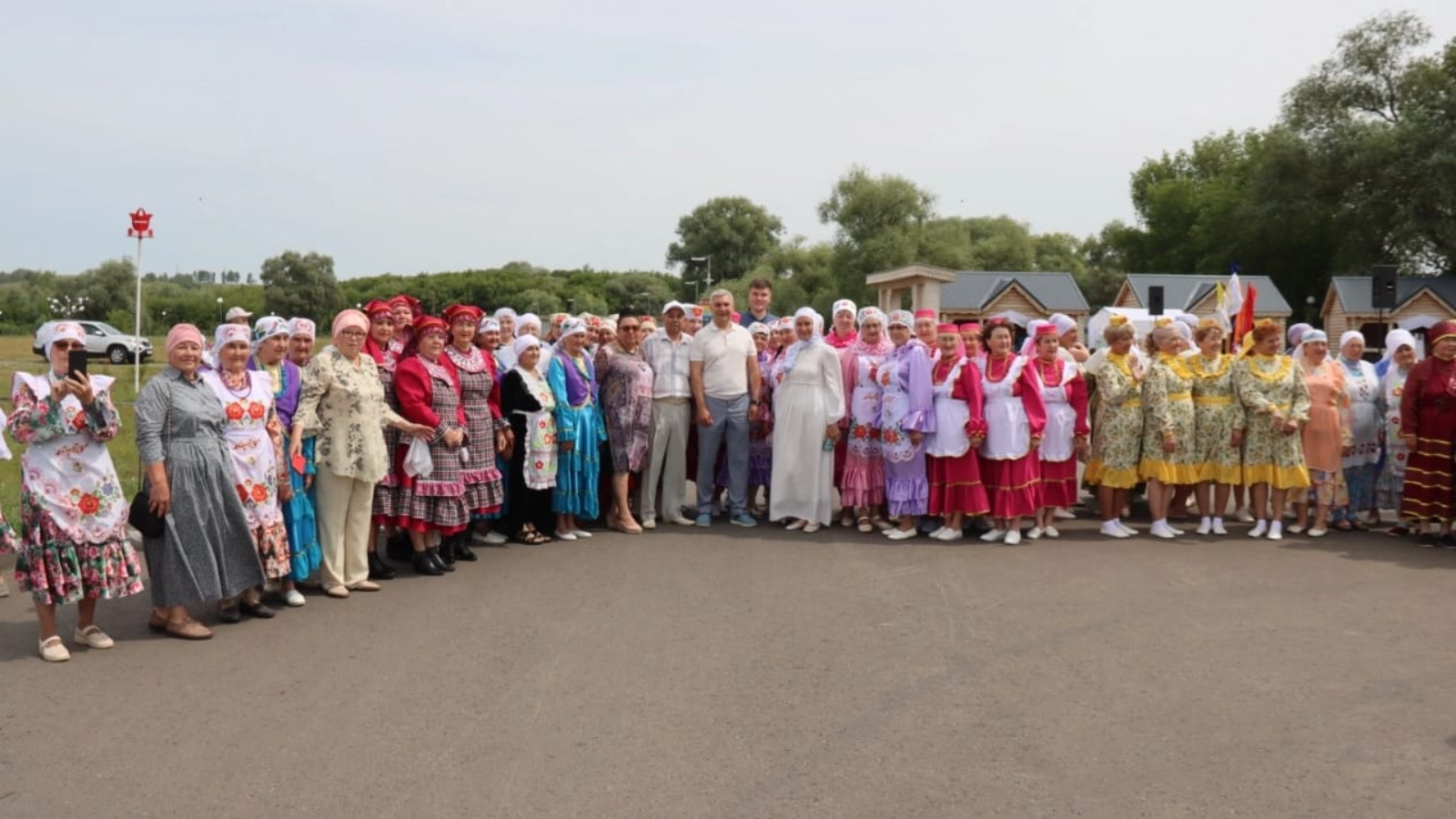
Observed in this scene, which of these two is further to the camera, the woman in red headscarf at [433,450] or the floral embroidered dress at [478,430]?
the floral embroidered dress at [478,430]

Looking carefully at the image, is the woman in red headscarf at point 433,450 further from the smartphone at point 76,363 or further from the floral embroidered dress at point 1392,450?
the floral embroidered dress at point 1392,450

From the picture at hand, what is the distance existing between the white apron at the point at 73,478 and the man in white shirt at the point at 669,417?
15.1 feet

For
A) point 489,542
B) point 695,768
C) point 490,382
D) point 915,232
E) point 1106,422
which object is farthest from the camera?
point 915,232

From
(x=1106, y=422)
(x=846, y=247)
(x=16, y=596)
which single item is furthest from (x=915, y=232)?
(x=16, y=596)

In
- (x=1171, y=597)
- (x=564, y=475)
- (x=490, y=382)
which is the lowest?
(x=1171, y=597)

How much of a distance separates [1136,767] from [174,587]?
497 cm

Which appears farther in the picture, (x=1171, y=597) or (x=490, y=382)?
(x=490, y=382)

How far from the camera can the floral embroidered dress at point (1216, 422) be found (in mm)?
9594

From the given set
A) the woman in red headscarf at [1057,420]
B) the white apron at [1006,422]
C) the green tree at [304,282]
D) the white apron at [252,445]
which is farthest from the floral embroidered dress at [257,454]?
the green tree at [304,282]

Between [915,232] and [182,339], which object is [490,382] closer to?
[182,339]

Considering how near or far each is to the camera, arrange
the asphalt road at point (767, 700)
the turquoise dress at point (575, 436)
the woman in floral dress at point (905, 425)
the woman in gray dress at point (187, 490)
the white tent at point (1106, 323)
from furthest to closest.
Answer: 1. the white tent at point (1106, 323)
2. the woman in floral dress at point (905, 425)
3. the turquoise dress at point (575, 436)
4. the woman in gray dress at point (187, 490)
5. the asphalt road at point (767, 700)

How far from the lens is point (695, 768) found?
433 centimetres

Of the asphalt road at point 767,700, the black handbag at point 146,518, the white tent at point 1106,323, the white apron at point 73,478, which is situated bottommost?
the asphalt road at point 767,700

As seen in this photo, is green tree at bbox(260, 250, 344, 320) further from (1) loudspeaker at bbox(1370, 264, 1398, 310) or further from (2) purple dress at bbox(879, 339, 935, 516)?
(2) purple dress at bbox(879, 339, 935, 516)
